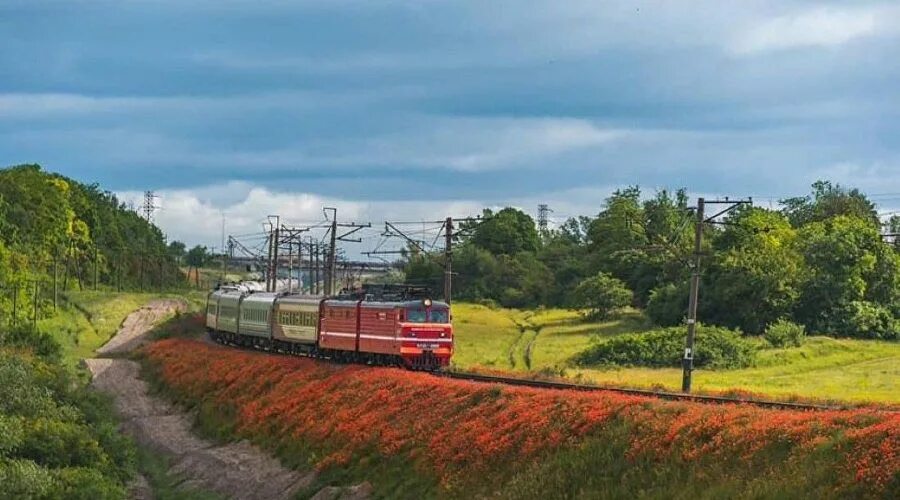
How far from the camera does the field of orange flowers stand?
21.5 metres

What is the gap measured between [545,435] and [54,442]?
63.9 feet

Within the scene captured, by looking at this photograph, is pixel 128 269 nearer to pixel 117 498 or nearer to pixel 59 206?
pixel 59 206

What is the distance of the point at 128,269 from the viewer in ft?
515

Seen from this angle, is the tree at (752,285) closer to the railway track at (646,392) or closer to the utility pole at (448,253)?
the utility pole at (448,253)

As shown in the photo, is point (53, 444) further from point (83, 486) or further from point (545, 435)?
point (545, 435)

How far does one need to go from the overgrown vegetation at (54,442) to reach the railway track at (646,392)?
14074 mm

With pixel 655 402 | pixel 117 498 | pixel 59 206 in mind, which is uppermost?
pixel 59 206

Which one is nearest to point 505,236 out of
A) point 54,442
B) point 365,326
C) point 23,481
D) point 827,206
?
point 827,206

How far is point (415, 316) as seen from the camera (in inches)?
1932

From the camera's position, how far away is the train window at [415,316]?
4894 cm

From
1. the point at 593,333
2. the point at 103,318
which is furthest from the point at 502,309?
the point at 103,318

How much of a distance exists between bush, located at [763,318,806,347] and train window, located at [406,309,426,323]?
2842 centimetres

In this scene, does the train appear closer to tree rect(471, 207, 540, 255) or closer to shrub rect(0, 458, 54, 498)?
shrub rect(0, 458, 54, 498)

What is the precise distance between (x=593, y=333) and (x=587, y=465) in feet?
181
